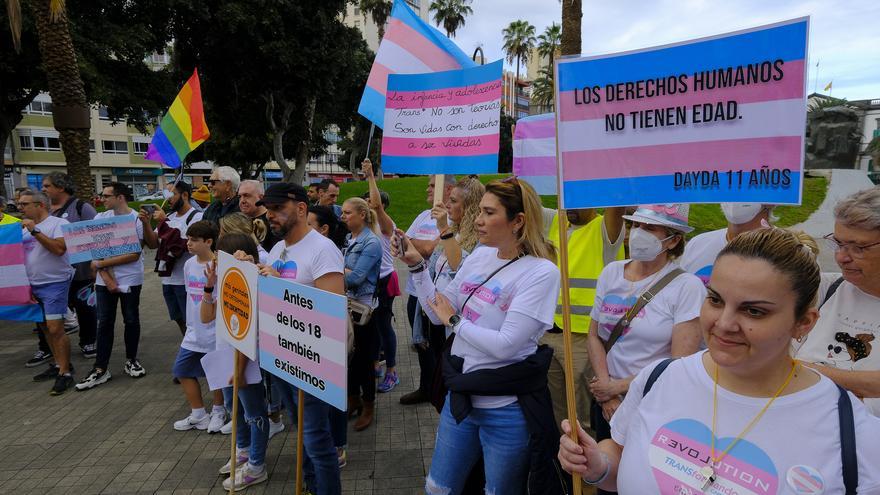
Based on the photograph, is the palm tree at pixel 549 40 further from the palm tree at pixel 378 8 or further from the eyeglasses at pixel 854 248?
the eyeglasses at pixel 854 248

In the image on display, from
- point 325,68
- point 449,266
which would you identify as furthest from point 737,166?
A: point 325,68

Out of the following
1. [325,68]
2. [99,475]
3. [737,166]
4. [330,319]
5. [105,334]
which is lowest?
[99,475]

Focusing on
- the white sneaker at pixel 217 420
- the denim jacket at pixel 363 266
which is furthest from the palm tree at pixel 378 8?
the white sneaker at pixel 217 420

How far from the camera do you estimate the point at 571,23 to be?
1047 centimetres

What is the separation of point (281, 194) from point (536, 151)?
3109 millimetres

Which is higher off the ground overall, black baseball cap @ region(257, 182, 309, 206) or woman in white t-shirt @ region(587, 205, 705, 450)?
black baseball cap @ region(257, 182, 309, 206)

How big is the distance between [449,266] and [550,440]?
4.97 ft

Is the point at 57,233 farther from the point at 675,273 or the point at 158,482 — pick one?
the point at 675,273

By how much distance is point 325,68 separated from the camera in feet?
68.9

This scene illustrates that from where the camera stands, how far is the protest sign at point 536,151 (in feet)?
16.9

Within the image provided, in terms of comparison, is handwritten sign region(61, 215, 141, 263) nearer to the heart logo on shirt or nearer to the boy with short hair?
the boy with short hair

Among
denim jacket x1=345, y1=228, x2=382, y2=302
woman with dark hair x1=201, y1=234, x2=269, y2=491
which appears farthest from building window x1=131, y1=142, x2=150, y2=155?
woman with dark hair x1=201, y1=234, x2=269, y2=491

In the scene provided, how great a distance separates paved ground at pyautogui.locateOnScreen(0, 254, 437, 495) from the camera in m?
3.56

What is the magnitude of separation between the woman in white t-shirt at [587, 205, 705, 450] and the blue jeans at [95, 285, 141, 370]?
5.05 meters
